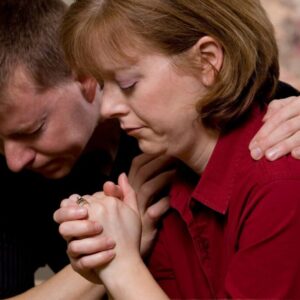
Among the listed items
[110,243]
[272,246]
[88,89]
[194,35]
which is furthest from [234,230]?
[88,89]

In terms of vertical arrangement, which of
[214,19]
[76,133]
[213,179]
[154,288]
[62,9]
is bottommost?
[154,288]

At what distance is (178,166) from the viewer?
1264mm

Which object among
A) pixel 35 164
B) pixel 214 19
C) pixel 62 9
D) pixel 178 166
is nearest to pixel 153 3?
pixel 214 19

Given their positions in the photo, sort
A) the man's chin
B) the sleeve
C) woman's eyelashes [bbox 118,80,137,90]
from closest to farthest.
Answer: the sleeve < woman's eyelashes [bbox 118,80,137,90] < the man's chin

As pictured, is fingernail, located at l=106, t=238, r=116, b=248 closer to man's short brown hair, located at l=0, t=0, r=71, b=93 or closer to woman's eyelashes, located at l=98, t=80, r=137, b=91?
woman's eyelashes, located at l=98, t=80, r=137, b=91

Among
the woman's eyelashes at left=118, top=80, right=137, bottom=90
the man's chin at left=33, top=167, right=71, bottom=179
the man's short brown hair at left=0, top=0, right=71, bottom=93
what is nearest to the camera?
the woman's eyelashes at left=118, top=80, right=137, bottom=90

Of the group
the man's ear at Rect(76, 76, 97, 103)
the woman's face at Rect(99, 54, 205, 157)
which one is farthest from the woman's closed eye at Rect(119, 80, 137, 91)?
the man's ear at Rect(76, 76, 97, 103)

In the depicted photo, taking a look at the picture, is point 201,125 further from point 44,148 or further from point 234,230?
point 44,148

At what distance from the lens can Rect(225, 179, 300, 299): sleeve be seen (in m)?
0.93

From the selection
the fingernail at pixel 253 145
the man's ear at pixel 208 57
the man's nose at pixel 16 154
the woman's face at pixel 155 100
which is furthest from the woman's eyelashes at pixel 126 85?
the man's nose at pixel 16 154

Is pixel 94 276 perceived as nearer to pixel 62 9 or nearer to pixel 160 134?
pixel 160 134

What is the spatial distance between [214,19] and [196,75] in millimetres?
96

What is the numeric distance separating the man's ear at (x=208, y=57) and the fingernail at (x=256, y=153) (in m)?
0.14

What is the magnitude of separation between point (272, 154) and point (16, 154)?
0.66 metres
